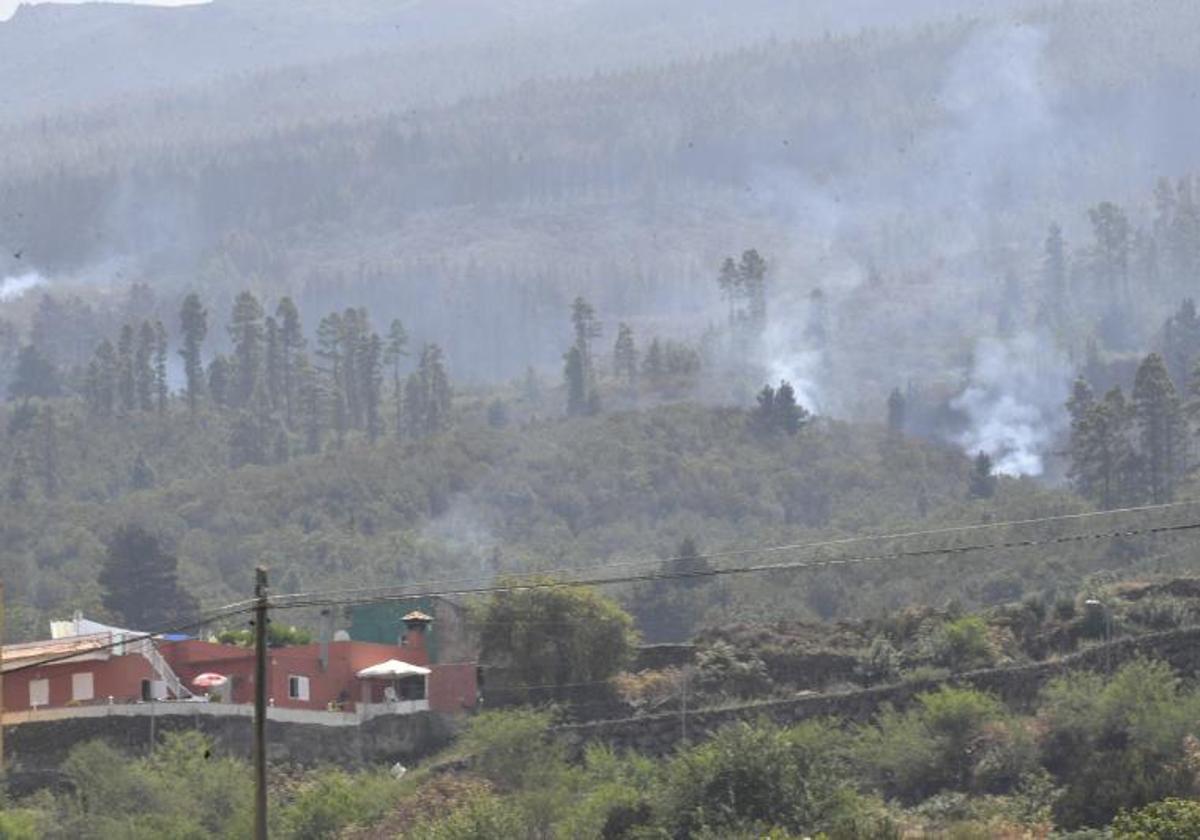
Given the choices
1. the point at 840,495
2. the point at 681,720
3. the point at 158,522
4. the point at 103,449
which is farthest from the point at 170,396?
the point at 681,720

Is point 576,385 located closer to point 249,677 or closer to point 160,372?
point 160,372

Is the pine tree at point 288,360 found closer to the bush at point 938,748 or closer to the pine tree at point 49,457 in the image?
the pine tree at point 49,457

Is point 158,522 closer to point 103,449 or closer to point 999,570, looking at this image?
point 103,449

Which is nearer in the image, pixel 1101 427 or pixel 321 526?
pixel 1101 427

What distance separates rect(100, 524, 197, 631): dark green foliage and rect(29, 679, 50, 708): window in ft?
127

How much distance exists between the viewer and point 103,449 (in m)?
172

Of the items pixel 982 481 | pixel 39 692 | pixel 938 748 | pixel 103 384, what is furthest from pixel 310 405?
pixel 938 748

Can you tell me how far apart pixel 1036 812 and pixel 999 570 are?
149 feet

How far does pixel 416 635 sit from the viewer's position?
272 ft

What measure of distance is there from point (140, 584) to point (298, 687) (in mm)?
41985

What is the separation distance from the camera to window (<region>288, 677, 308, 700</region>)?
256ft

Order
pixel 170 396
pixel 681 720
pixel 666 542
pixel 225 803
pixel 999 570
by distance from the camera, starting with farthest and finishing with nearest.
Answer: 1. pixel 170 396
2. pixel 666 542
3. pixel 999 570
4. pixel 681 720
5. pixel 225 803

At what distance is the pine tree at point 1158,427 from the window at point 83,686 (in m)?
53.3

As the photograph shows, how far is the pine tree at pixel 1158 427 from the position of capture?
11969 centimetres
